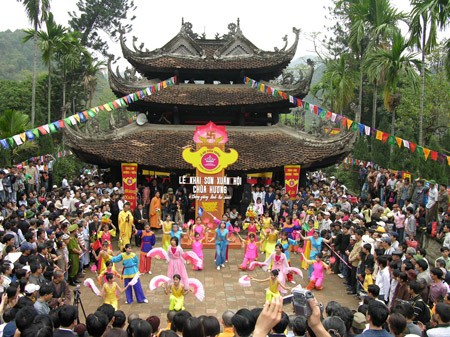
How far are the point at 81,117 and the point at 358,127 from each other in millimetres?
10067

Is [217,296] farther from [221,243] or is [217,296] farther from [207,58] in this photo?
[207,58]

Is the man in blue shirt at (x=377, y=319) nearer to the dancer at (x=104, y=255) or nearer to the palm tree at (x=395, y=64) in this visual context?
the dancer at (x=104, y=255)

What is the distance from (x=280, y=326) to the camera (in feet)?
17.4

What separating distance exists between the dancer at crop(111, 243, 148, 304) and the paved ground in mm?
202

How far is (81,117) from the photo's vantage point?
17.0 m

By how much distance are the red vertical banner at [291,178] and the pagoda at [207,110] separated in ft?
1.03

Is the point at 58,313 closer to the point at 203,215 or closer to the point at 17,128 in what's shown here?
the point at 203,215

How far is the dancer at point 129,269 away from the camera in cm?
1091

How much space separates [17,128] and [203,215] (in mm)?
9068

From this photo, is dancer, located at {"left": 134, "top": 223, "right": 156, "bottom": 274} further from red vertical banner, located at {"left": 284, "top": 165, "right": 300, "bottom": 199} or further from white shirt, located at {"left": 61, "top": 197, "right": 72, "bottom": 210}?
red vertical banner, located at {"left": 284, "top": 165, "right": 300, "bottom": 199}

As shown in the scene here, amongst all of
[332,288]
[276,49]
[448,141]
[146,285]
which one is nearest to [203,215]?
[146,285]

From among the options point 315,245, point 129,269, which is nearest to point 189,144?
point 315,245

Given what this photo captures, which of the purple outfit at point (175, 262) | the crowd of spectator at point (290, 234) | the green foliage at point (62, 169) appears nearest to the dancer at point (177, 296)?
the purple outfit at point (175, 262)

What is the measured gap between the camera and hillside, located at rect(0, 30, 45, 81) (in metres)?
70.2
